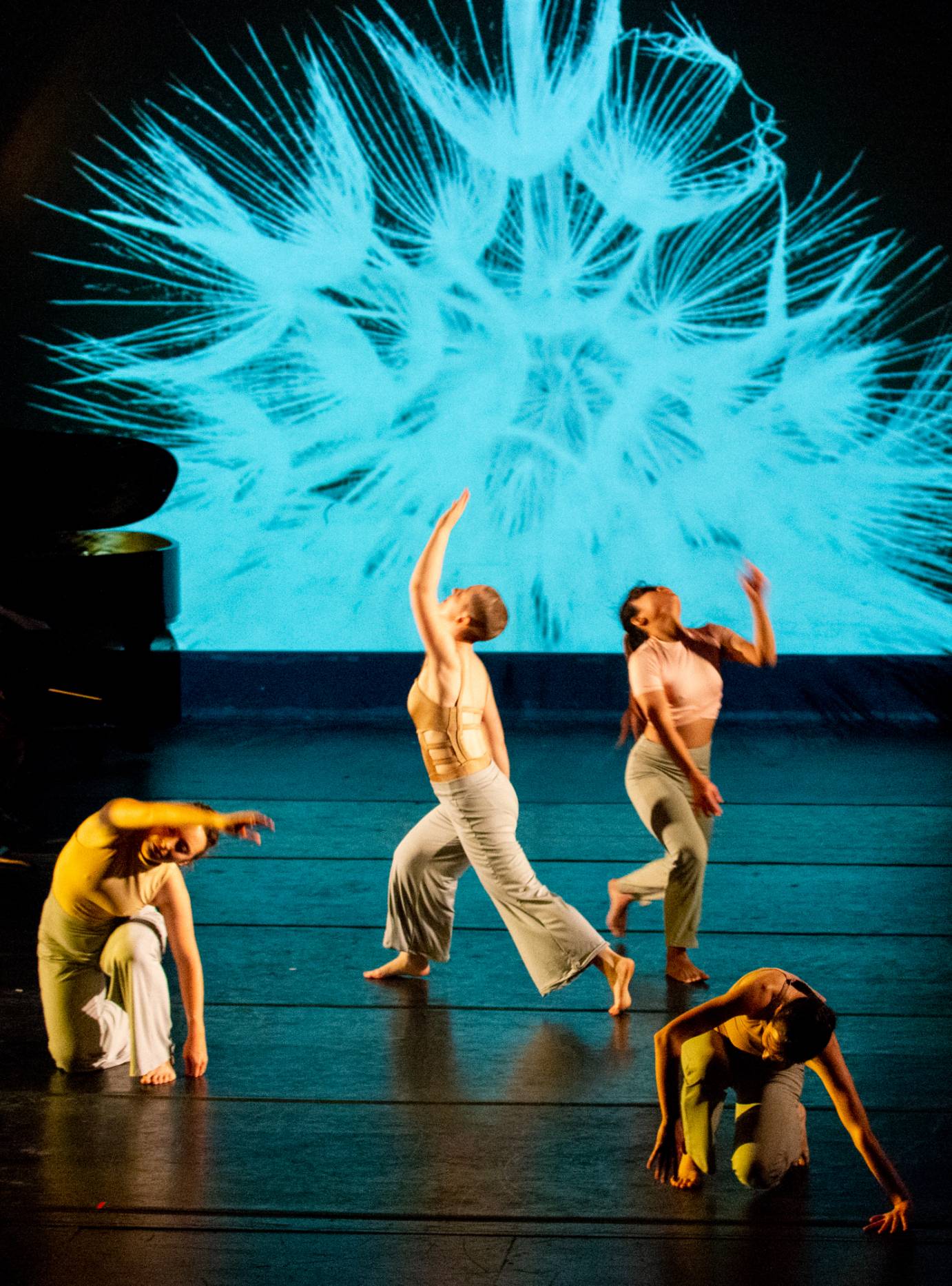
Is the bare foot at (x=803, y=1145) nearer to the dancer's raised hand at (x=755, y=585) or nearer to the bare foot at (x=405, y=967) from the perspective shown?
the bare foot at (x=405, y=967)

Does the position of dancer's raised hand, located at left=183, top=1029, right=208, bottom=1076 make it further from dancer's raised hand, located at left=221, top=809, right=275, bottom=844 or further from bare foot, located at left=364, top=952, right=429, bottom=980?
bare foot, located at left=364, top=952, right=429, bottom=980

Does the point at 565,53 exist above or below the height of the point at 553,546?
above

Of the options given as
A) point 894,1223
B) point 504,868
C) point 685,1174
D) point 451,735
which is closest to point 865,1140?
point 894,1223

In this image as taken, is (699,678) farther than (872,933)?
No

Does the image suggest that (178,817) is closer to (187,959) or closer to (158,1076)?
(187,959)

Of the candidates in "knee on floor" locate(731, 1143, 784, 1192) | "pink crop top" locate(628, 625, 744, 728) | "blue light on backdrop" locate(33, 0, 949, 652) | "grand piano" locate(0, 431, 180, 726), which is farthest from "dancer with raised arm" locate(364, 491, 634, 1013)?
"blue light on backdrop" locate(33, 0, 949, 652)

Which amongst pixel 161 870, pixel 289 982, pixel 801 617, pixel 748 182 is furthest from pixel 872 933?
pixel 748 182

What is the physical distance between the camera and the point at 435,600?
3221 mm

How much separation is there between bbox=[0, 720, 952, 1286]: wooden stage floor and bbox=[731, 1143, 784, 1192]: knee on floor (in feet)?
0.08

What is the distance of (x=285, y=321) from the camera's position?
7301mm

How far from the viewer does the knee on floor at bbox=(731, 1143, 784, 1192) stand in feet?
8.40

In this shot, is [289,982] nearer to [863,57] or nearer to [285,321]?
[285,321]

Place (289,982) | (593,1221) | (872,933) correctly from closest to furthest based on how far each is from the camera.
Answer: (593,1221)
(289,982)
(872,933)

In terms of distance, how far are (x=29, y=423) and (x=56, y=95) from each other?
5.23ft
